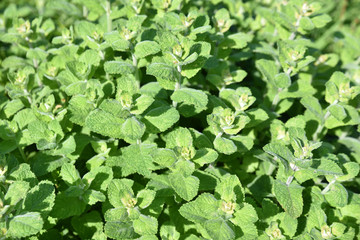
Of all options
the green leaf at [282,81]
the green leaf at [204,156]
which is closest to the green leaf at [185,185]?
the green leaf at [204,156]

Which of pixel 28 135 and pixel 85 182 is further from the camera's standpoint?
pixel 28 135

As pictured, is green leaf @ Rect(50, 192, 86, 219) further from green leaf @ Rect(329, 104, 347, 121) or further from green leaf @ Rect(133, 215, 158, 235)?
green leaf @ Rect(329, 104, 347, 121)

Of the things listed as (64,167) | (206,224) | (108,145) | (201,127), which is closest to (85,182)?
(64,167)

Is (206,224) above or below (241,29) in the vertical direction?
below

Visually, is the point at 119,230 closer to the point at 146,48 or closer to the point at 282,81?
the point at 146,48

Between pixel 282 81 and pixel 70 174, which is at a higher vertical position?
pixel 282 81

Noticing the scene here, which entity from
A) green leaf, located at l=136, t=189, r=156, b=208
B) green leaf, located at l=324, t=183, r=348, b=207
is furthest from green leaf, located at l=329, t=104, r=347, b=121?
green leaf, located at l=136, t=189, r=156, b=208

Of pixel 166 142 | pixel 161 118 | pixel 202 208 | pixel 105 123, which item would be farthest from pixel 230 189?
pixel 105 123

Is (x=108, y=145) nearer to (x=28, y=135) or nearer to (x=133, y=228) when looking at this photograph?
(x=28, y=135)
